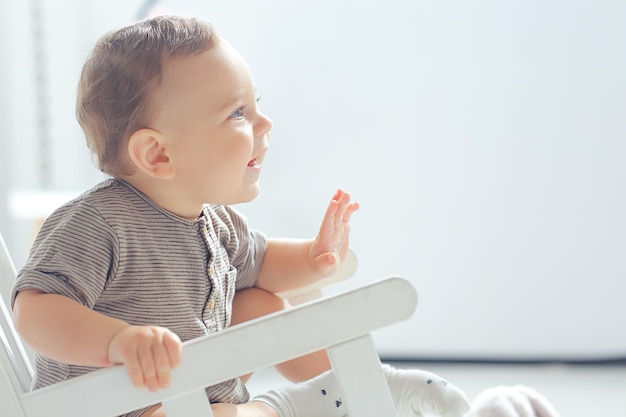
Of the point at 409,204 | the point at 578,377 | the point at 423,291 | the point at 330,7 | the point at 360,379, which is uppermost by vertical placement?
the point at 330,7

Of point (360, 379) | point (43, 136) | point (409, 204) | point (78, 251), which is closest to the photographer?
point (360, 379)

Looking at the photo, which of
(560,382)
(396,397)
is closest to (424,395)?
(396,397)

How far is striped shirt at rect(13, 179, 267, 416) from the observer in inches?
28.3

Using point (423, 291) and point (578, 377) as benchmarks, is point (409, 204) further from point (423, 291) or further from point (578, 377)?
point (578, 377)

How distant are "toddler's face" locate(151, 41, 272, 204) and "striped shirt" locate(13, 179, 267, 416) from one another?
5 cm

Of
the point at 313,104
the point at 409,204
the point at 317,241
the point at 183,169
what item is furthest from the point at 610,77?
the point at 183,169

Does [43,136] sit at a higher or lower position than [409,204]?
higher

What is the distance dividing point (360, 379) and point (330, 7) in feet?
3.20

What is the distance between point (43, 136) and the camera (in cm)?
170

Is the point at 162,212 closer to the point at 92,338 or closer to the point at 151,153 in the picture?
the point at 151,153

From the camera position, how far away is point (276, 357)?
2.00ft

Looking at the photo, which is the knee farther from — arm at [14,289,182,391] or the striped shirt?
arm at [14,289,182,391]

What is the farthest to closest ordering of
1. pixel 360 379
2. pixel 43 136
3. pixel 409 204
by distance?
1. pixel 43 136
2. pixel 409 204
3. pixel 360 379

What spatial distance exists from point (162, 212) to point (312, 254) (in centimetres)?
17
